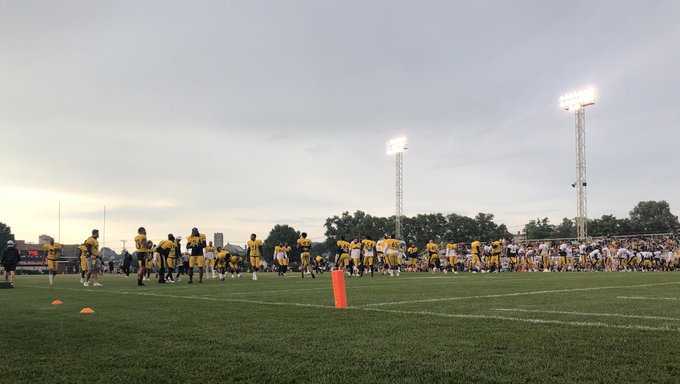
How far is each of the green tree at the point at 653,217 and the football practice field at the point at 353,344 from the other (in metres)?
130

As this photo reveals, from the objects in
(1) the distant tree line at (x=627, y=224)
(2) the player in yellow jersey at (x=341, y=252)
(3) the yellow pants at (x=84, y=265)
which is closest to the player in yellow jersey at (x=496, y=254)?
(2) the player in yellow jersey at (x=341, y=252)

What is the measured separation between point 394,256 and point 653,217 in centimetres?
13172

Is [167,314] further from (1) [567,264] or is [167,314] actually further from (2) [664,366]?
(1) [567,264]

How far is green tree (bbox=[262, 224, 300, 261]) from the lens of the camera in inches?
5054

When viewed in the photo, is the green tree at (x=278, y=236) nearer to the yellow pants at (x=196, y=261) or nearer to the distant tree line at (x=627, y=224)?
the distant tree line at (x=627, y=224)

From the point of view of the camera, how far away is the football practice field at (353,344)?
4281 mm

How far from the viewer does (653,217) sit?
136250 millimetres

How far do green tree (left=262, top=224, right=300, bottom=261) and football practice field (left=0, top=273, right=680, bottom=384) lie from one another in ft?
393

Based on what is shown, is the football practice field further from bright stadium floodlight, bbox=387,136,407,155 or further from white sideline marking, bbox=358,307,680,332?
bright stadium floodlight, bbox=387,136,407,155

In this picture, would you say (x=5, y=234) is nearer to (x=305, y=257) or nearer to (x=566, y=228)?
(x=305, y=257)

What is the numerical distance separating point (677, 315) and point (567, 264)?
31.4 m

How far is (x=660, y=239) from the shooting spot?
36.8 m

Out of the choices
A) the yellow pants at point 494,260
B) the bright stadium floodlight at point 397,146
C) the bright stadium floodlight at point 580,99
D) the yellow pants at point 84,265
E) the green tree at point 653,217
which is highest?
the bright stadium floodlight at point 580,99

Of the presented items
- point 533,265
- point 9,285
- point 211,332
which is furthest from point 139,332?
point 533,265
